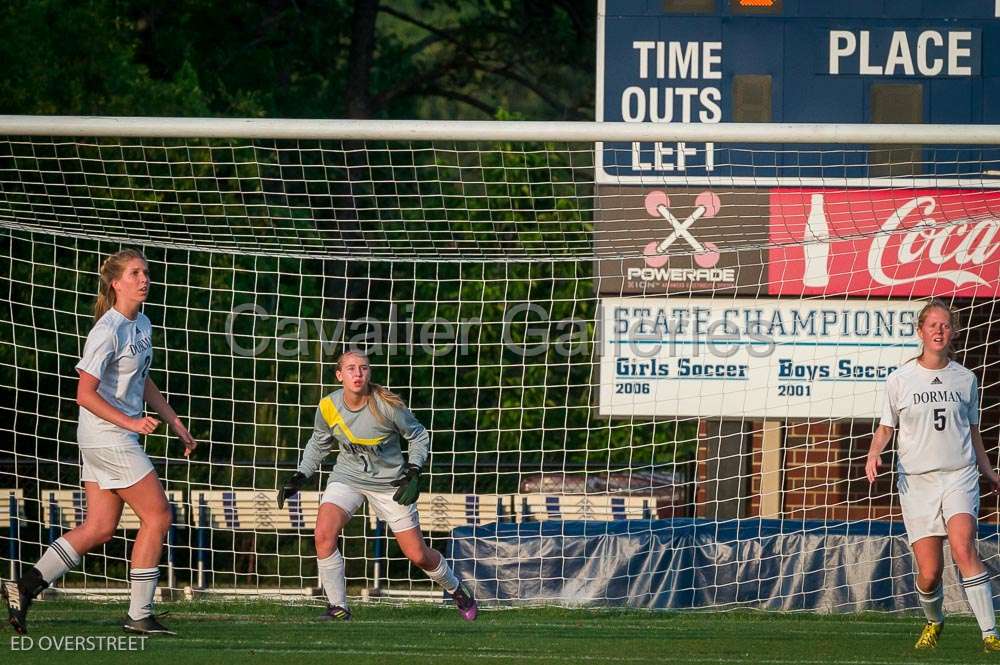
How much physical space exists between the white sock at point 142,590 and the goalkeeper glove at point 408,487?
1.40 m

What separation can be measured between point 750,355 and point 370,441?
3.74 meters

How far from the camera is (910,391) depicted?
636cm

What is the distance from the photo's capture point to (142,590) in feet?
19.6

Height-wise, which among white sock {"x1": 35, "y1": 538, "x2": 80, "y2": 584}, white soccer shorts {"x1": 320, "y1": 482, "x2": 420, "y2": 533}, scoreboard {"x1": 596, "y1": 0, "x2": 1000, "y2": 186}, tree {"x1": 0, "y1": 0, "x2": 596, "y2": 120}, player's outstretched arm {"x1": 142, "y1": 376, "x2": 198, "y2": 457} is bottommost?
white sock {"x1": 35, "y1": 538, "x2": 80, "y2": 584}

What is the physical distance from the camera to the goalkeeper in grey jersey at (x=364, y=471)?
277 inches

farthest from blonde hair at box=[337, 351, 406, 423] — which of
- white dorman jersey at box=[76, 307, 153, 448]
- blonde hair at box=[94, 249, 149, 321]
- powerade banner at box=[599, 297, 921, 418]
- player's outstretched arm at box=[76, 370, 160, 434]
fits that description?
powerade banner at box=[599, 297, 921, 418]

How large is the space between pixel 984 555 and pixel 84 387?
242 inches

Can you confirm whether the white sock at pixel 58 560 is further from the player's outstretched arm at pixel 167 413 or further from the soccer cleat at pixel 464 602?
the soccer cleat at pixel 464 602

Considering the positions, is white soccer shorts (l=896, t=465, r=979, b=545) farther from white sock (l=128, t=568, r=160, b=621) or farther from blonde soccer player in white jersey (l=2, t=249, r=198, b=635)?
white sock (l=128, t=568, r=160, b=621)

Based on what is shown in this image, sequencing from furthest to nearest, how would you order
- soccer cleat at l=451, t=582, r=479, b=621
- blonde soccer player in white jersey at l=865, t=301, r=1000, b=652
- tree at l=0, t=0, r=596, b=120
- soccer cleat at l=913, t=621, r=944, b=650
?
1. tree at l=0, t=0, r=596, b=120
2. soccer cleat at l=451, t=582, r=479, b=621
3. soccer cleat at l=913, t=621, r=944, b=650
4. blonde soccer player in white jersey at l=865, t=301, r=1000, b=652

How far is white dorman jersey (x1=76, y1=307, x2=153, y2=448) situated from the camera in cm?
588

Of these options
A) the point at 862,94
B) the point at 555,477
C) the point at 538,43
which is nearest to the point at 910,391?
the point at 862,94

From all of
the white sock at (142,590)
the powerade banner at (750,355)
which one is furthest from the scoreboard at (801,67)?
the white sock at (142,590)

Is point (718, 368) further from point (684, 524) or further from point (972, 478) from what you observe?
point (972, 478)
